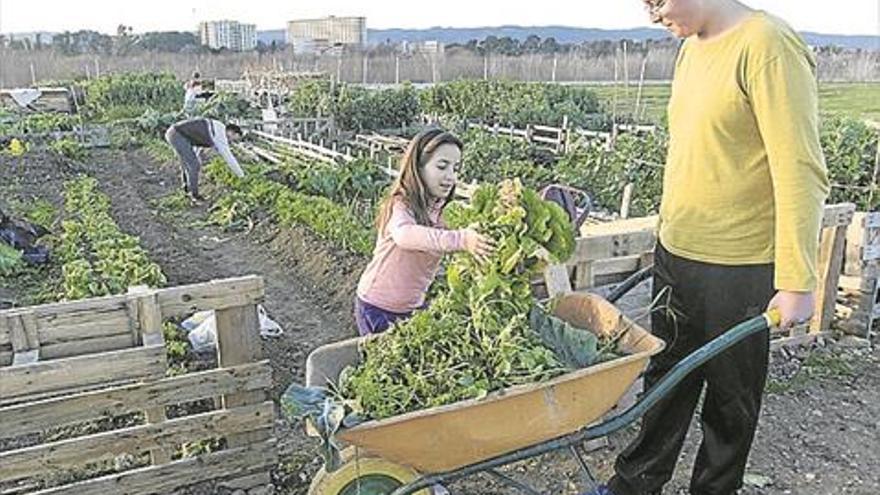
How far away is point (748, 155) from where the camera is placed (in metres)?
2.69

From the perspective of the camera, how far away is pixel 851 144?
422 inches

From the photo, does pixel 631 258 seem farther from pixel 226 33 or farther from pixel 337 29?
pixel 337 29

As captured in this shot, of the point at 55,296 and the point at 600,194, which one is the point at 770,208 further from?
the point at 600,194

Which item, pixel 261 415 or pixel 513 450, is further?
pixel 261 415

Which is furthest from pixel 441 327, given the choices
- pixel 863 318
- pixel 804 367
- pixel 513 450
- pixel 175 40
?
pixel 175 40

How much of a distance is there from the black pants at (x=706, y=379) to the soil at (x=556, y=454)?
43cm

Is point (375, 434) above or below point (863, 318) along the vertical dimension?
above

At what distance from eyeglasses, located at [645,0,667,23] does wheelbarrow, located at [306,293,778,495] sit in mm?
979

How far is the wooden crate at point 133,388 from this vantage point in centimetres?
313

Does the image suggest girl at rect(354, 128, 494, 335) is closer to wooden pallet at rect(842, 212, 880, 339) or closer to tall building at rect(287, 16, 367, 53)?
wooden pallet at rect(842, 212, 880, 339)

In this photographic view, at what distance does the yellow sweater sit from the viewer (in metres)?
2.47

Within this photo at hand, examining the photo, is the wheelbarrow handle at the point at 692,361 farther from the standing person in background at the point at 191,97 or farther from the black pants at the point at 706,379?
the standing person in background at the point at 191,97

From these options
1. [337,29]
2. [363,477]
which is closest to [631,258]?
[363,477]

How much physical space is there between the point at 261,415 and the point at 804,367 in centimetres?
343
